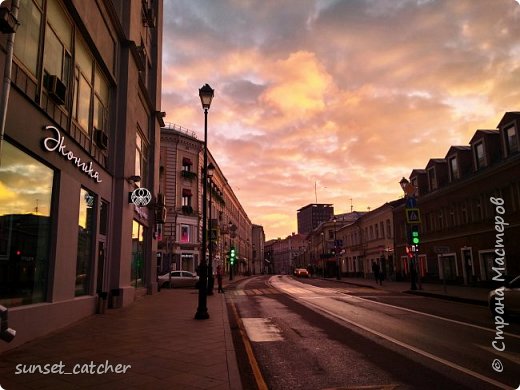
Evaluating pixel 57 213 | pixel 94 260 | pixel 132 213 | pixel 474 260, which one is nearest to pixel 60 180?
pixel 57 213

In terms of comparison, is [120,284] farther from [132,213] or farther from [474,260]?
[474,260]

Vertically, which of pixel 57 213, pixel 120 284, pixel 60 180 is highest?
pixel 60 180

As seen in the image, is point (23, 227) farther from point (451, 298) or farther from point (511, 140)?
point (511, 140)

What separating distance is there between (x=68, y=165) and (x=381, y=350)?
9467 mm

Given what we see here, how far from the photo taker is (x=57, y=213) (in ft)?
37.3

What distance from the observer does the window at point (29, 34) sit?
966 cm

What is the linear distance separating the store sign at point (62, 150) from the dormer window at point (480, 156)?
24.0 m

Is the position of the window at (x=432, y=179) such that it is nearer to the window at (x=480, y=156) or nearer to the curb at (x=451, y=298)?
the window at (x=480, y=156)

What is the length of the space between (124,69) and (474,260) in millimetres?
23910

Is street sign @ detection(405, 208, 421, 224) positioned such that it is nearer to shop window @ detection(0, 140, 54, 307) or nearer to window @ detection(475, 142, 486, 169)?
window @ detection(475, 142, 486, 169)

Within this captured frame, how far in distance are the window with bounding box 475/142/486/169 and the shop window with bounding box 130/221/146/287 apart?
21.6 m

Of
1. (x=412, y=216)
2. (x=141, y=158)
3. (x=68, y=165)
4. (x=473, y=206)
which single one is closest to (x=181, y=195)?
(x=141, y=158)

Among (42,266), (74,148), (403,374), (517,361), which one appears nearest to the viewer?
(403,374)

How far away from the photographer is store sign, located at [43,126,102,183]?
10.7 metres
